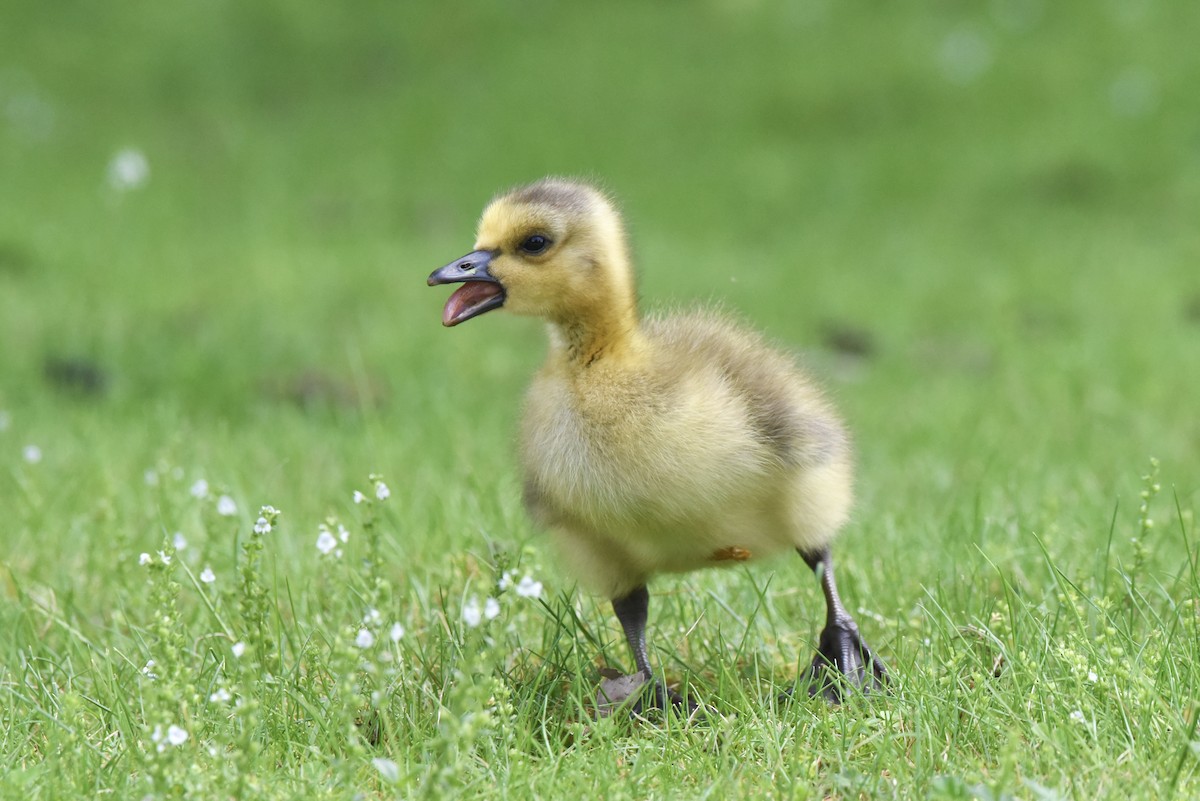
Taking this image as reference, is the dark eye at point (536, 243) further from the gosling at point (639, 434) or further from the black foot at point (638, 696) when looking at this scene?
the black foot at point (638, 696)

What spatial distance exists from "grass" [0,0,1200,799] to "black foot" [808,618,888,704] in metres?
0.08

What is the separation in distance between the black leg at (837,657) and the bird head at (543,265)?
81 centimetres

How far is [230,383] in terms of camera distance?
7.20m

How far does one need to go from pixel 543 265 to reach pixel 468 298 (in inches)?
7.8

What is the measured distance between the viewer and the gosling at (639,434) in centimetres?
312

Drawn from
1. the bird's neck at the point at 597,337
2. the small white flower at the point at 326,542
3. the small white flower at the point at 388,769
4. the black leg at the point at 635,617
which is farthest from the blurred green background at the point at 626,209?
the small white flower at the point at 388,769

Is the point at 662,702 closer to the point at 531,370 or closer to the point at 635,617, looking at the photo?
the point at 635,617

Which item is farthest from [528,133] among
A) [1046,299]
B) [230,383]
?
[230,383]

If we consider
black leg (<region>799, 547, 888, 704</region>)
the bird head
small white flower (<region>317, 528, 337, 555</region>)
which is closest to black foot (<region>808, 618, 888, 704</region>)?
black leg (<region>799, 547, 888, 704</region>)

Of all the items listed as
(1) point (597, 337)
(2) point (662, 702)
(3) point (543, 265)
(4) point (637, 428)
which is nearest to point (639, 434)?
(4) point (637, 428)

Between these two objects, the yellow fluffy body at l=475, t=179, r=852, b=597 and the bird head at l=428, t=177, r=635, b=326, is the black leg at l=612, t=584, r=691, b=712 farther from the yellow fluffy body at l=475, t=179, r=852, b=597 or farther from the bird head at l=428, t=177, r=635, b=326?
the bird head at l=428, t=177, r=635, b=326

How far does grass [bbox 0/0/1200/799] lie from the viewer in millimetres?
2898

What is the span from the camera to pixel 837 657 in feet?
11.0

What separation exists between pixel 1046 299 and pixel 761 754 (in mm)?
7962
